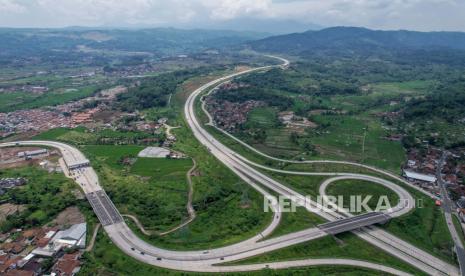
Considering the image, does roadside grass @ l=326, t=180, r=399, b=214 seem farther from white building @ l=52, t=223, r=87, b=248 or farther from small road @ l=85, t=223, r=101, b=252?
white building @ l=52, t=223, r=87, b=248

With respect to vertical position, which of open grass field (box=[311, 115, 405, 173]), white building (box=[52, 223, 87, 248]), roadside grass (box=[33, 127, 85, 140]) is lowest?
roadside grass (box=[33, 127, 85, 140])

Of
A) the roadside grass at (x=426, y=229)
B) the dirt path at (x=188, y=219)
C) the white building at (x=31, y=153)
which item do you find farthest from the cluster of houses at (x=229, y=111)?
the roadside grass at (x=426, y=229)

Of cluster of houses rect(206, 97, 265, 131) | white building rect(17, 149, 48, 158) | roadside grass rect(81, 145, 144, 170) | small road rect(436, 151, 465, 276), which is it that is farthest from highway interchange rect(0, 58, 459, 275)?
cluster of houses rect(206, 97, 265, 131)

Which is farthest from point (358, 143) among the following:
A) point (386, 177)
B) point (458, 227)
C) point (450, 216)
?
point (458, 227)

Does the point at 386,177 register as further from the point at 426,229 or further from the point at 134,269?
the point at 134,269

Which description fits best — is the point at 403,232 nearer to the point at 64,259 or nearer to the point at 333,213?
the point at 333,213
